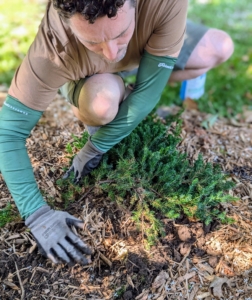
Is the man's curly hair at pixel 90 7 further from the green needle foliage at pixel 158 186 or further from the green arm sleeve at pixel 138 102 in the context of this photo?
the green needle foliage at pixel 158 186

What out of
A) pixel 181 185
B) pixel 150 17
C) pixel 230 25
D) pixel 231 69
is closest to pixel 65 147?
pixel 181 185

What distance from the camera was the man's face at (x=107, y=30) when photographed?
1.57 meters

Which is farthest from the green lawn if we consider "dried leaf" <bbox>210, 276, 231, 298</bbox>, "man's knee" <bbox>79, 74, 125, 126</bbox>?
"dried leaf" <bbox>210, 276, 231, 298</bbox>

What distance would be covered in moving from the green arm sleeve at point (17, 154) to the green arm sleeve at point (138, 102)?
0.42 meters

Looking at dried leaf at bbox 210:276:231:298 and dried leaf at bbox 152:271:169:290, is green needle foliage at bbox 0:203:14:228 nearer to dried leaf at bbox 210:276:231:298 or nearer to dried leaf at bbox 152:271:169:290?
dried leaf at bbox 152:271:169:290

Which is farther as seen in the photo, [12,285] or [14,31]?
[14,31]

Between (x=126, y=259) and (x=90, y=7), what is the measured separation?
4.15 ft

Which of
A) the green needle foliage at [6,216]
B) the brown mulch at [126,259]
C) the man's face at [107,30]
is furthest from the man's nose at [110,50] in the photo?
the green needle foliage at [6,216]

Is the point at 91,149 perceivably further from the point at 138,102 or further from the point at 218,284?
the point at 218,284

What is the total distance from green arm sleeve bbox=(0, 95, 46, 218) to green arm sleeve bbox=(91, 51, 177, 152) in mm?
422

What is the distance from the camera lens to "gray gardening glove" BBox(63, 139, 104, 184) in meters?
2.19

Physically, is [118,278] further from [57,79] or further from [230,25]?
[230,25]

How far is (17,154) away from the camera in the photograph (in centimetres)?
197

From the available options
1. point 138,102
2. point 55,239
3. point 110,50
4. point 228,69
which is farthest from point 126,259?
point 228,69
